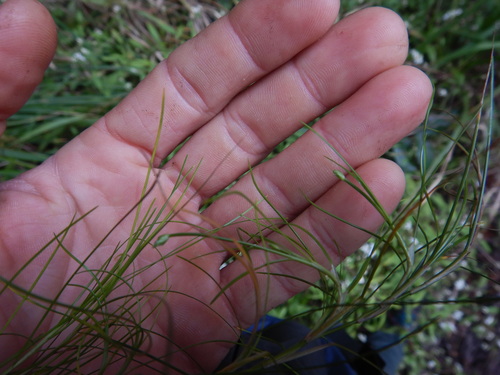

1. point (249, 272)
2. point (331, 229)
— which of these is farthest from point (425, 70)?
point (249, 272)

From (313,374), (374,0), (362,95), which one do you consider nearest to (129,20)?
(374,0)

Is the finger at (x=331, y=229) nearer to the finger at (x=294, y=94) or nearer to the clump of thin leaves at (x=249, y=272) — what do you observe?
the clump of thin leaves at (x=249, y=272)

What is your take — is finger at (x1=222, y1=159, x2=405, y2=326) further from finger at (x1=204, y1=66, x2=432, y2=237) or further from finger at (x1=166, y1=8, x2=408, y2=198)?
finger at (x1=166, y1=8, x2=408, y2=198)

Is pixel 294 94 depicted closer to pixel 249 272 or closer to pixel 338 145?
pixel 338 145

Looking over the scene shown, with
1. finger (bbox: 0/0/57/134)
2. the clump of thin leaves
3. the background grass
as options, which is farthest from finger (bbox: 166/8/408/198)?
the background grass

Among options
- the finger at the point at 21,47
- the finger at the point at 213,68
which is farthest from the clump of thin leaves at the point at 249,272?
the finger at the point at 21,47
